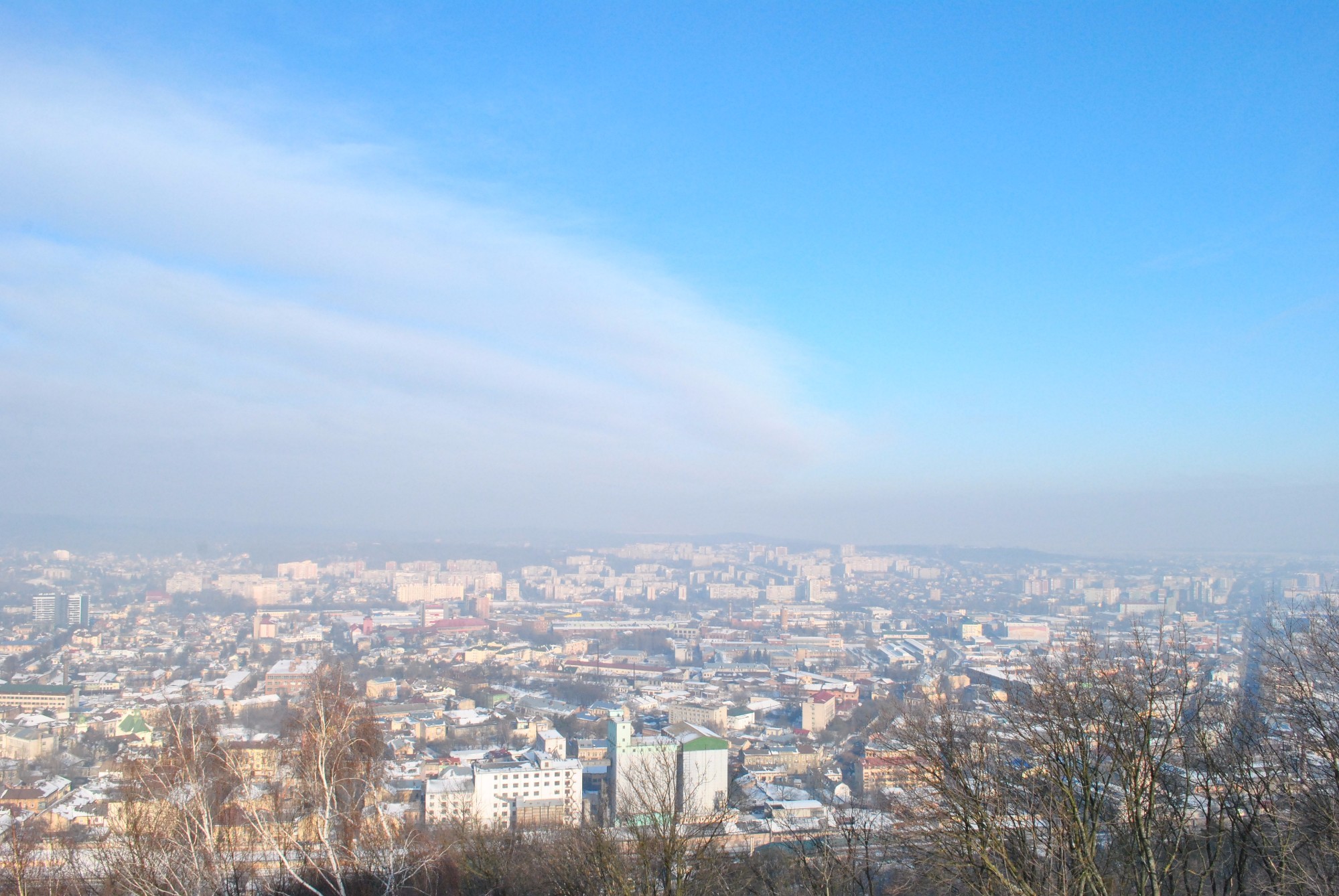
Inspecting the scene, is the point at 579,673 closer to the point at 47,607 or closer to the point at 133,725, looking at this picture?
the point at 133,725

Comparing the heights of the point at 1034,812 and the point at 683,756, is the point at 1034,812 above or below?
above

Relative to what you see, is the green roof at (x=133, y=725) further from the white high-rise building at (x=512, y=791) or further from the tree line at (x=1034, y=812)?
the tree line at (x=1034, y=812)

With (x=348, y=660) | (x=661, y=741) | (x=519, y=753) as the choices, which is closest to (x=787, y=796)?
(x=661, y=741)

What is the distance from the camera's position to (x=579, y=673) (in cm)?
2373

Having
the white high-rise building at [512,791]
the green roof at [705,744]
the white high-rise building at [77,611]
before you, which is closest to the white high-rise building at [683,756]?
the green roof at [705,744]

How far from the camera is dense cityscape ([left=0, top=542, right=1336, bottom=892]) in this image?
5590 mm

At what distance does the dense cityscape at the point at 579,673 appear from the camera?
5590 millimetres

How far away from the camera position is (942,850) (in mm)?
3371

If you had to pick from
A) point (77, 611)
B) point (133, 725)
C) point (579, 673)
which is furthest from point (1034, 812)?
point (77, 611)

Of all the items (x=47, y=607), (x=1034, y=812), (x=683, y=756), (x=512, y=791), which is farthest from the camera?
(x=47, y=607)

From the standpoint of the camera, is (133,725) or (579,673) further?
(579,673)

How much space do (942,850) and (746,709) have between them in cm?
1581

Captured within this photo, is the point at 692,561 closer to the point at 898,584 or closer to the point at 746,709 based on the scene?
the point at 898,584

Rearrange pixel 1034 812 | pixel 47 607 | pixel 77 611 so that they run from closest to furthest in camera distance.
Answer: pixel 1034 812 → pixel 47 607 → pixel 77 611
